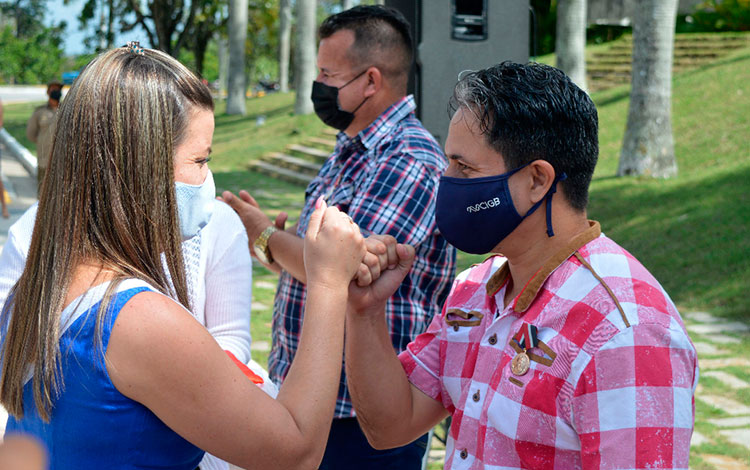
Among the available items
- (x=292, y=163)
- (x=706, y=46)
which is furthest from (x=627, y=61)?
(x=292, y=163)

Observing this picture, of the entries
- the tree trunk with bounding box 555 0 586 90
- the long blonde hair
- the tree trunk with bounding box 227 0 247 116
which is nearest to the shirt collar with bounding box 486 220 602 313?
the long blonde hair

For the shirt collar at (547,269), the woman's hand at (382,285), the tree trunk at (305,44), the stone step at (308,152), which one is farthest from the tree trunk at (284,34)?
the shirt collar at (547,269)

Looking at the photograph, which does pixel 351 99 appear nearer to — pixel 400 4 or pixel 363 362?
pixel 400 4

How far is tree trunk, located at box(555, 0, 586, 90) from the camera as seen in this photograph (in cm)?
1667

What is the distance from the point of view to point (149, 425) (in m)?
1.75

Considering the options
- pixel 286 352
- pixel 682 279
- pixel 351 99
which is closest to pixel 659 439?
pixel 286 352

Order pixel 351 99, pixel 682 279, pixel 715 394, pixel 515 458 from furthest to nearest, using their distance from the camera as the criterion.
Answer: pixel 682 279 → pixel 715 394 → pixel 351 99 → pixel 515 458

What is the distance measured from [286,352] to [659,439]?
1755mm

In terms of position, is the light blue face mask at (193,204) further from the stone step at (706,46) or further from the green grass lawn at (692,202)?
the stone step at (706,46)

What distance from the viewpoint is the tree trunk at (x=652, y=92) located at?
10.9 metres

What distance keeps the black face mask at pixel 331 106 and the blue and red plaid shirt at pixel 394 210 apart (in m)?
0.08

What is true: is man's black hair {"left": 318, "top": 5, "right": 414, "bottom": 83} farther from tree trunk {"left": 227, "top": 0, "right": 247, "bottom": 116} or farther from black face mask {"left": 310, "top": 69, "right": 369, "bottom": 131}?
tree trunk {"left": 227, "top": 0, "right": 247, "bottom": 116}

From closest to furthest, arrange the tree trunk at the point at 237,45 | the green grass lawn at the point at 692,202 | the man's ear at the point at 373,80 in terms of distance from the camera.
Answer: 1. the man's ear at the point at 373,80
2. the green grass lawn at the point at 692,202
3. the tree trunk at the point at 237,45

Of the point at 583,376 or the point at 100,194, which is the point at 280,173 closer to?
the point at 100,194
